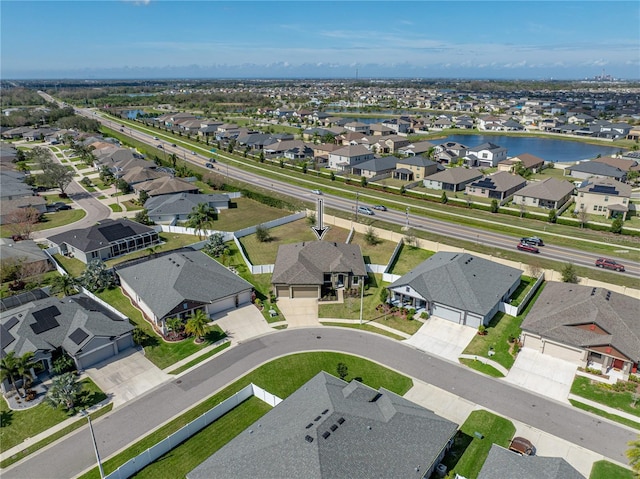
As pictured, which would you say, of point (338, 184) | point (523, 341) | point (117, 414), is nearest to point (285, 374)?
point (117, 414)

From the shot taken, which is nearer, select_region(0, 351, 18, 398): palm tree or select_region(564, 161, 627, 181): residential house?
select_region(0, 351, 18, 398): palm tree

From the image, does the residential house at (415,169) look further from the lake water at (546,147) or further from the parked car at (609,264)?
the lake water at (546,147)

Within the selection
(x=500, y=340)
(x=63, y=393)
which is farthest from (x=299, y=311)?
(x=63, y=393)

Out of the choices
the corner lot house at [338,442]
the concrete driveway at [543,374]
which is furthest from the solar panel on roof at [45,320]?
the concrete driveway at [543,374]

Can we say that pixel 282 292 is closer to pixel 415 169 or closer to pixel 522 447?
pixel 522 447

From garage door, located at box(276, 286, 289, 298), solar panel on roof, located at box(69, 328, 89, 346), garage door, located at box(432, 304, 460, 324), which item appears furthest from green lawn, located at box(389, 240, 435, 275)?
solar panel on roof, located at box(69, 328, 89, 346)

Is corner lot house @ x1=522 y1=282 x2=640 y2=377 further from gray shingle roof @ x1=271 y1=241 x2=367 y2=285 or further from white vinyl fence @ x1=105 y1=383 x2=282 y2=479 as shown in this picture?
white vinyl fence @ x1=105 y1=383 x2=282 y2=479
